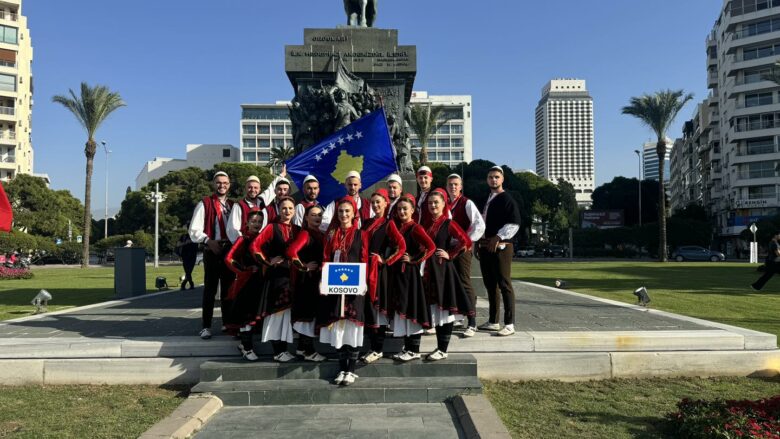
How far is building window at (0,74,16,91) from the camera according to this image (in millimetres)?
56250

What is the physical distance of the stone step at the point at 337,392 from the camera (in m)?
5.44

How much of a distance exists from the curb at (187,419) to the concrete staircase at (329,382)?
0.65ft

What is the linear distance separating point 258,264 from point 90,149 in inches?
1386

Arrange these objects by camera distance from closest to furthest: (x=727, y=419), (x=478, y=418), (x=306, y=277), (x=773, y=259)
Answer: (x=727, y=419), (x=478, y=418), (x=306, y=277), (x=773, y=259)

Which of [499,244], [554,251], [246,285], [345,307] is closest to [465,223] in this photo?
[499,244]

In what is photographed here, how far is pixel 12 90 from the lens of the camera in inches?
2242

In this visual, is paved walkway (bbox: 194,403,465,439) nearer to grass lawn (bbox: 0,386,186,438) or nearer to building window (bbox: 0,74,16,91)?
grass lawn (bbox: 0,386,186,438)

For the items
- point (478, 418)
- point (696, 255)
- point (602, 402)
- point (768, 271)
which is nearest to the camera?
point (478, 418)

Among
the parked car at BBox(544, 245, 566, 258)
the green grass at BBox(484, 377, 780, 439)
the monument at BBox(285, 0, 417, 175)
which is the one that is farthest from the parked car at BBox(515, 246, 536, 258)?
the green grass at BBox(484, 377, 780, 439)

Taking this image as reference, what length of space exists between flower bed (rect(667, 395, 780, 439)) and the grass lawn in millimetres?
4384

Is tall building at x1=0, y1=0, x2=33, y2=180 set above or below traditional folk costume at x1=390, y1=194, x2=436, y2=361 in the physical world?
above

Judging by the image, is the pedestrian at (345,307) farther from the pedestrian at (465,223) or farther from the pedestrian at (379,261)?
the pedestrian at (465,223)

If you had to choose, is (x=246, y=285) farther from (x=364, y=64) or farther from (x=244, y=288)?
(x=364, y=64)

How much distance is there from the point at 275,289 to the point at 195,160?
10717 centimetres
